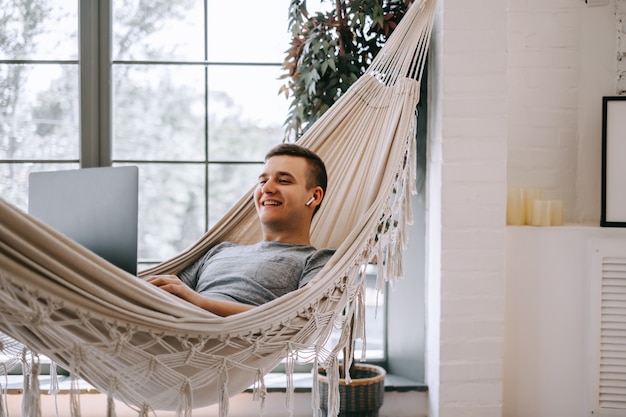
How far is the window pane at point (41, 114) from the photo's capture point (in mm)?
2479

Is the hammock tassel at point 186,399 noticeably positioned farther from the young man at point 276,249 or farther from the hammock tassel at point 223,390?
the young man at point 276,249

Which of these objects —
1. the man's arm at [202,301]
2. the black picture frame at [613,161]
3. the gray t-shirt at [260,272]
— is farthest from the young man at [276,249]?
the black picture frame at [613,161]

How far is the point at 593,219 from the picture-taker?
250 cm

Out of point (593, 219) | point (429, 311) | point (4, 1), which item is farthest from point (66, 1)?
point (593, 219)

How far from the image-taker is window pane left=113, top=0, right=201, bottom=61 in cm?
250

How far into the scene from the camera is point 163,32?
8.25 feet

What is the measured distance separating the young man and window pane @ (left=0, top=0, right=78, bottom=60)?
1129 mm

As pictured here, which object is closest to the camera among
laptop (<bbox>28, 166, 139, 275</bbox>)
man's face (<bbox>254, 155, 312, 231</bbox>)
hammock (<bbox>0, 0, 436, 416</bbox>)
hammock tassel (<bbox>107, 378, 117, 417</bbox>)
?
hammock (<bbox>0, 0, 436, 416</bbox>)

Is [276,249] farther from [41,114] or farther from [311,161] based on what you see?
[41,114]

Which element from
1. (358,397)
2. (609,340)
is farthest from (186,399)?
(609,340)

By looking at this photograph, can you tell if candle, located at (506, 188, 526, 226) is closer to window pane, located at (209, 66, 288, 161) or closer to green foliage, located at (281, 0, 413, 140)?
green foliage, located at (281, 0, 413, 140)

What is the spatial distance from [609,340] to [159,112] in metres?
1.84

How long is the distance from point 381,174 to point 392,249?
0.25 metres

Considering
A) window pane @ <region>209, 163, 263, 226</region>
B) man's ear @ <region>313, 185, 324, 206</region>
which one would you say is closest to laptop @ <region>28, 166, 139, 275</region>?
man's ear @ <region>313, 185, 324, 206</region>
